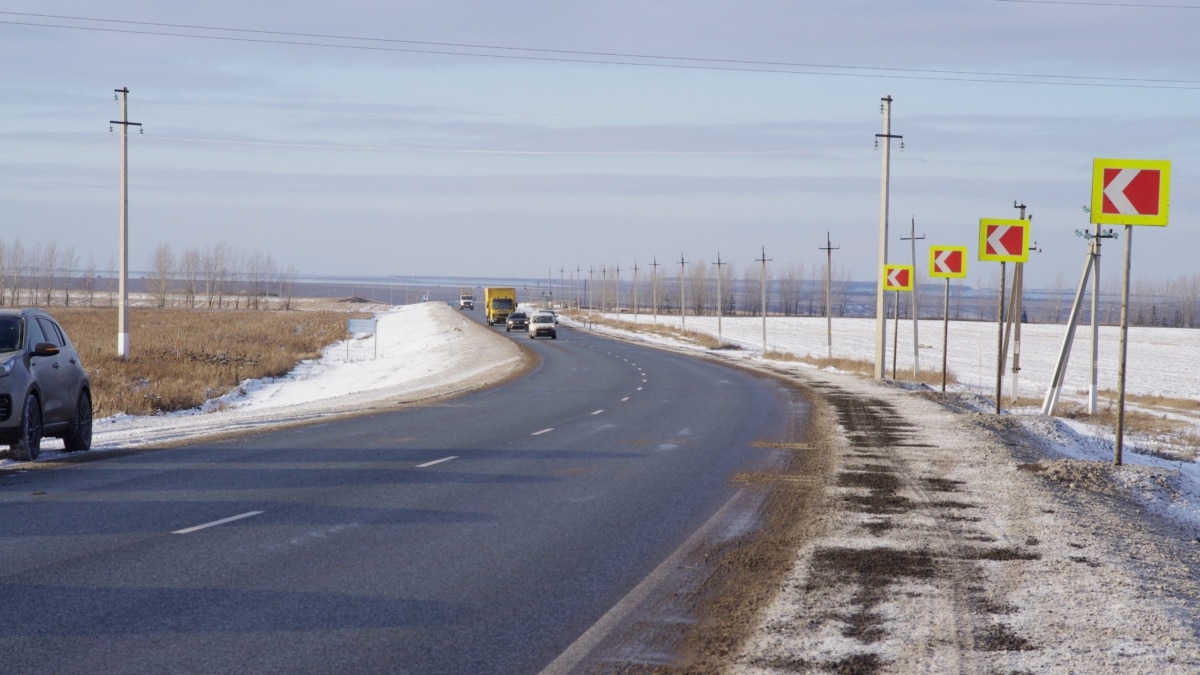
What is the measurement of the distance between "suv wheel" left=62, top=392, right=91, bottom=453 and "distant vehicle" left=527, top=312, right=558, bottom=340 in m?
57.8

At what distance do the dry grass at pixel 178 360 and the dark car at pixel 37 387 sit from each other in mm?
12349

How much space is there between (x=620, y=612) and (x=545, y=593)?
0.70m

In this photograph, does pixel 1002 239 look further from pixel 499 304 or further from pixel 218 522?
pixel 499 304

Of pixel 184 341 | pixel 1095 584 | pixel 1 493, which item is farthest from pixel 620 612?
pixel 184 341

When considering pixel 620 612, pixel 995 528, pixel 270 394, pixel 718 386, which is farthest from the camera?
pixel 270 394

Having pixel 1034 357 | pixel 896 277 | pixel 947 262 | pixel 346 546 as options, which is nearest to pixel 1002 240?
pixel 947 262

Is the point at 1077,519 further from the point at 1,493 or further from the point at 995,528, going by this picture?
the point at 1,493

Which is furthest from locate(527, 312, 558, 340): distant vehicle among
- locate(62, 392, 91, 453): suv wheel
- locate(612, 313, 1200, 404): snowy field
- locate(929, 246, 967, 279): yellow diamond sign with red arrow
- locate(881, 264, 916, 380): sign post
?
locate(62, 392, 91, 453): suv wheel

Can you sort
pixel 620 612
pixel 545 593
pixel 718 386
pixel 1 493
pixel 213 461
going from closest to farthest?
pixel 620 612, pixel 545 593, pixel 1 493, pixel 213 461, pixel 718 386

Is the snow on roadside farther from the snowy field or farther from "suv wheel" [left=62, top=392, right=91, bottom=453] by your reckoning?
the snowy field

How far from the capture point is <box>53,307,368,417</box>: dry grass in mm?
31172

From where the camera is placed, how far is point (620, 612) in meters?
7.20

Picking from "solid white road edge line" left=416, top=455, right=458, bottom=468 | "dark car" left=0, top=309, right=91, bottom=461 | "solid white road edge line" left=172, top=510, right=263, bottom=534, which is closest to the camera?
"solid white road edge line" left=172, top=510, right=263, bottom=534

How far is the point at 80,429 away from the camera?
15.7 metres
